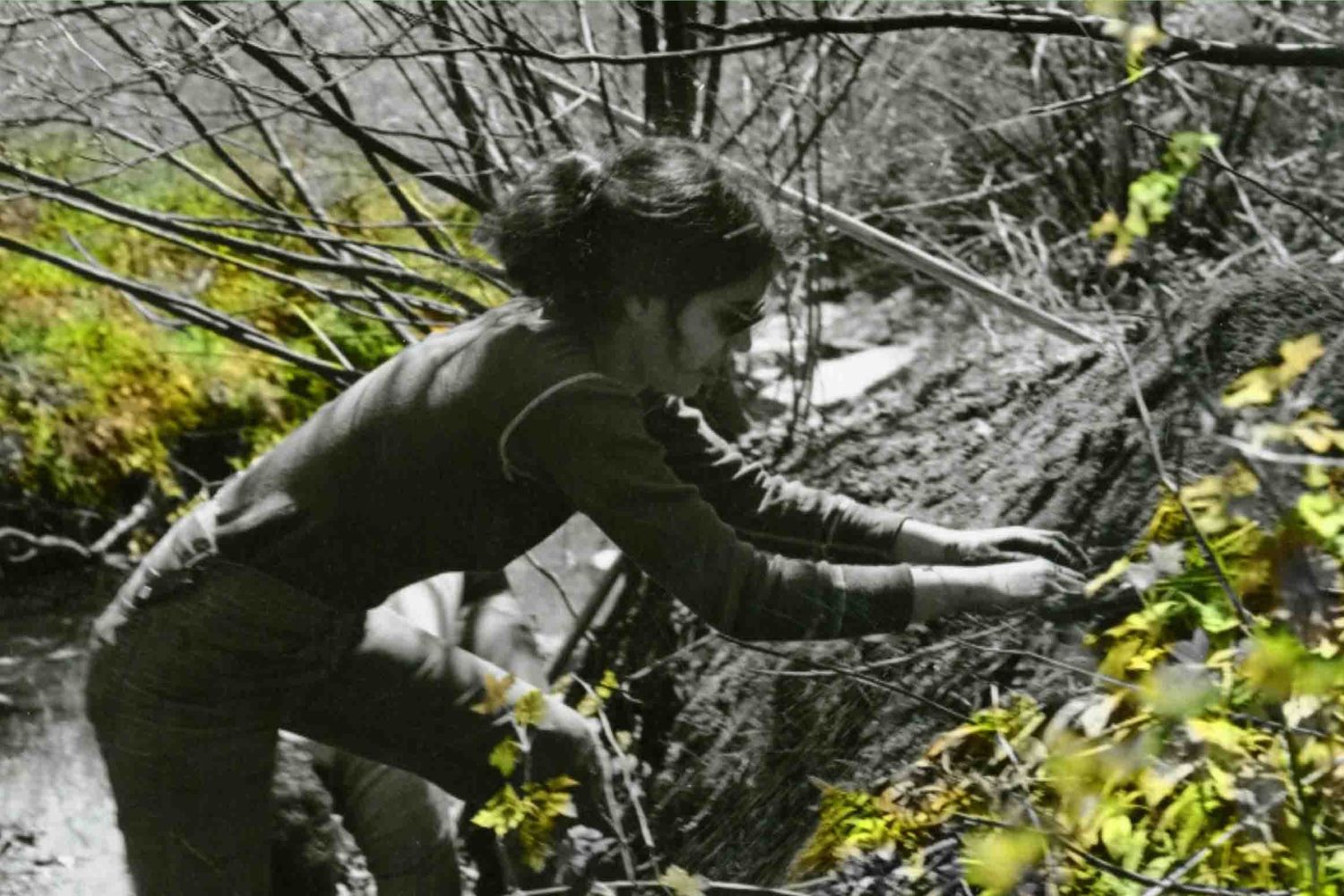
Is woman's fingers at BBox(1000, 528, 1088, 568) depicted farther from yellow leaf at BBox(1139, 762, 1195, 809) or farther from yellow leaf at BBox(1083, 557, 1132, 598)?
yellow leaf at BBox(1139, 762, 1195, 809)

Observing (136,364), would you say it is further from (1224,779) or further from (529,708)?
(1224,779)

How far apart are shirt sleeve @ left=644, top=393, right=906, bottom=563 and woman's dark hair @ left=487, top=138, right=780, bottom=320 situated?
1.06 feet

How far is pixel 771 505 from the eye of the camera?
2664 millimetres

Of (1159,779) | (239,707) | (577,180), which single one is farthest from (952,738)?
(239,707)

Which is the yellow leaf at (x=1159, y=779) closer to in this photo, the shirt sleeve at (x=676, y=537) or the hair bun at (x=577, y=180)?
the shirt sleeve at (x=676, y=537)

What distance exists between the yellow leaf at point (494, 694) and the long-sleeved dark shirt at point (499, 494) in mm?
231

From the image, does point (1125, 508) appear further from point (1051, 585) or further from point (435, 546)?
point (435, 546)

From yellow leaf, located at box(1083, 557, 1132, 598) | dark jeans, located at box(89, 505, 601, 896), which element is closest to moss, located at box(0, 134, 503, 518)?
dark jeans, located at box(89, 505, 601, 896)

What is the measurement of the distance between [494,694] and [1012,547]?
85 cm

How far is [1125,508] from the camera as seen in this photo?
2.65 meters

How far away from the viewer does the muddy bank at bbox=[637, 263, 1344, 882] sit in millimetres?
2576

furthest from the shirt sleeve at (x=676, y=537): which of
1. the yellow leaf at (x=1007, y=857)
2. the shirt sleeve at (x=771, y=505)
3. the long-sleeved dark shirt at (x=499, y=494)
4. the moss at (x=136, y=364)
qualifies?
the moss at (x=136, y=364)

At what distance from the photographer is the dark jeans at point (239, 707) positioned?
2494mm

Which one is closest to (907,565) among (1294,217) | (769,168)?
(769,168)
